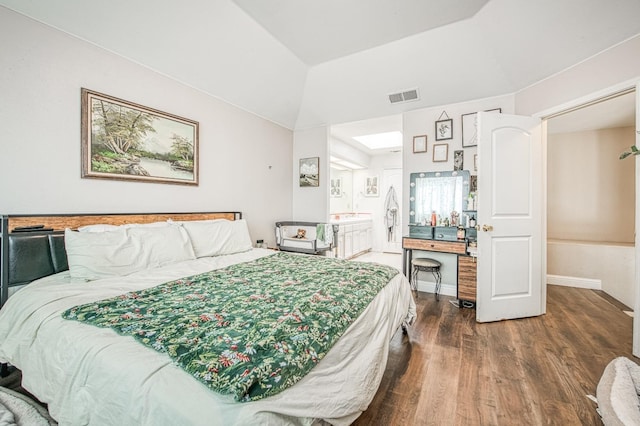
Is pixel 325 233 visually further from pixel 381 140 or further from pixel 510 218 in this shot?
pixel 381 140

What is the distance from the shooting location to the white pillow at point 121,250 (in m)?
Answer: 1.83

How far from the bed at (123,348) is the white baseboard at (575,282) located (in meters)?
3.26

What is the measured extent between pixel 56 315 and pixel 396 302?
2.00 m

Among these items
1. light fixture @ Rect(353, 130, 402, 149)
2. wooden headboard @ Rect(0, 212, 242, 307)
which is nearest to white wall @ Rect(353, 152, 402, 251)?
light fixture @ Rect(353, 130, 402, 149)

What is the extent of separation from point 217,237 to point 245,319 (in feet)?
5.84

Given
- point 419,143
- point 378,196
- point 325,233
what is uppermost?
point 419,143

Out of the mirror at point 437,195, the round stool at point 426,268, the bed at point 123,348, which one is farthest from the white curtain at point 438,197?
the bed at point 123,348

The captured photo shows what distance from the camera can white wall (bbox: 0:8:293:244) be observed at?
192cm

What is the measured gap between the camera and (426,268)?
3.67 meters

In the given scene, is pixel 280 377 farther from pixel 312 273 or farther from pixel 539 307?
pixel 539 307

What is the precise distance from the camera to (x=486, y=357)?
2078 mm

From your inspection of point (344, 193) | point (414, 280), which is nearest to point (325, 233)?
point (414, 280)

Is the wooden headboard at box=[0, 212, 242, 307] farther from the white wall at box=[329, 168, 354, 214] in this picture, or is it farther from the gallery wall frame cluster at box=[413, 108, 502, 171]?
the white wall at box=[329, 168, 354, 214]

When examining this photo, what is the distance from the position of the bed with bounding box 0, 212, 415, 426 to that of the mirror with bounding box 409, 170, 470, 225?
1822 mm
